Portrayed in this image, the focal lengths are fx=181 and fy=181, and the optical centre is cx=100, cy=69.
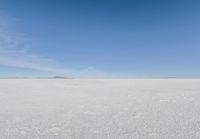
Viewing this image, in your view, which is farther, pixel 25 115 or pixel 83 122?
pixel 25 115

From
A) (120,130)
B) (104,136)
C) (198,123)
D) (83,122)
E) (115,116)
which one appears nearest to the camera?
(104,136)

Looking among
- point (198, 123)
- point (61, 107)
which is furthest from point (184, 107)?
point (61, 107)

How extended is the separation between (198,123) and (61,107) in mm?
2854

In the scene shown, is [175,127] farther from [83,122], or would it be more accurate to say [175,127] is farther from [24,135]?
[24,135]

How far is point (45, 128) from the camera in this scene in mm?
2816

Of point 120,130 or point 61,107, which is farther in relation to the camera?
point 61,107

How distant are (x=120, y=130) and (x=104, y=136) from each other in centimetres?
33

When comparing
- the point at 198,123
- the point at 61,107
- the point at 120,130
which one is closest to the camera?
the point at 120,130

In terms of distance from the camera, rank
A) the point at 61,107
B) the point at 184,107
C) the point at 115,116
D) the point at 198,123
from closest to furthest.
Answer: the point at 198,123 < the point at 115,116 < the point at 184,107 < the point at 61,107

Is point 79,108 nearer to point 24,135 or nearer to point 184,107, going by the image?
point 24,135

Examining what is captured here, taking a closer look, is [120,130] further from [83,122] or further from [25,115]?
[25,115]

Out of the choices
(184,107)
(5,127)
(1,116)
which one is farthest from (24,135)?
(184,107)

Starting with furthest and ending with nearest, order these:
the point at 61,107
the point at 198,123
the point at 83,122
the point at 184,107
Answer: the point at 61,107 < the point at 184,107 < the point at 83,122 < the point at 198,123

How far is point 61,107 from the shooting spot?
430 centimetres
